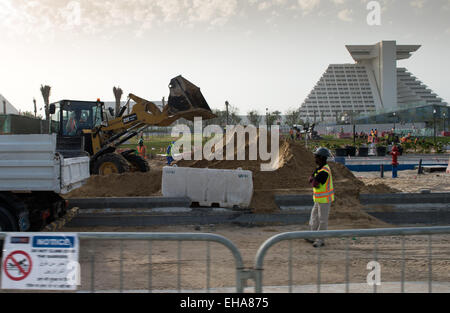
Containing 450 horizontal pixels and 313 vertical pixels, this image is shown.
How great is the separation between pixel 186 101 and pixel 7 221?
776 cm

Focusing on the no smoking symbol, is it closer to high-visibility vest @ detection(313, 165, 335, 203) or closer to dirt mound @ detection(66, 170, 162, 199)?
high-visibility vest @ detection(313, 165, 335, 203)

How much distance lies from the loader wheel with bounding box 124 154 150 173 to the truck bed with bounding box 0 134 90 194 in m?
7.83

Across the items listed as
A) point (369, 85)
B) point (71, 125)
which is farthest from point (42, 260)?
point (369, 85)

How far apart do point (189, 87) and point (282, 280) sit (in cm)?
909

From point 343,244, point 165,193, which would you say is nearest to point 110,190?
point 165,193

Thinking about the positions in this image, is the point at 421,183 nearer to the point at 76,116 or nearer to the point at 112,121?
the point at 112,121

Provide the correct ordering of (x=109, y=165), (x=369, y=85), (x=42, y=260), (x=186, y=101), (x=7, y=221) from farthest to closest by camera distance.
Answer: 1. (x=369, y=85)
2. (x=186, y=101)
3. (x=109, y=165)
4. (x=7, y=221)
5. (x=42, y=260)

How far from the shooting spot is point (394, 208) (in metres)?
10.0

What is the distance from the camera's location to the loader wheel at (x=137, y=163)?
584 inches

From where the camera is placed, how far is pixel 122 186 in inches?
485

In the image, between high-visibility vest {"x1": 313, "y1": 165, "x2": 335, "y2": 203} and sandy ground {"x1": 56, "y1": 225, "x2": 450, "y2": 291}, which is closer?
sandy ground {"x1": 56, "y1": 225, "x2": 450, "y2": 291}

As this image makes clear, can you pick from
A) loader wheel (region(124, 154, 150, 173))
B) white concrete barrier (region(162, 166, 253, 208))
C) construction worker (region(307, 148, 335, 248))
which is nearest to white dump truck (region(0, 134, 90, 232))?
white concrete barrier (region(162, 166, 253, 208))

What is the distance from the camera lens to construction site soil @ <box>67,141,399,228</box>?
9875 mm
